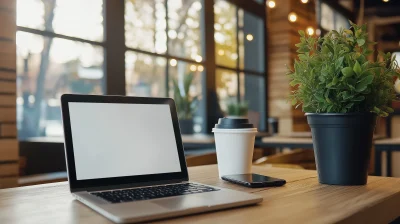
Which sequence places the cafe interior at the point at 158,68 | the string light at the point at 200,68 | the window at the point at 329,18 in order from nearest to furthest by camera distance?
1. the cafe interior at the point at 158,68
2. the string light at the point at 200,68
3. the window at the point at 329,18

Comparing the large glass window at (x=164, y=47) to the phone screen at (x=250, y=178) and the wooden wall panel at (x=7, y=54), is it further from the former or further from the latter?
the phone screen at (x=250, y=178)

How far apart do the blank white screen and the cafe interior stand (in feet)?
0.59

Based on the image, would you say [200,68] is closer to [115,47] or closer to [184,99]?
[184,99]

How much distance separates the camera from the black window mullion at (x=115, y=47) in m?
3.40

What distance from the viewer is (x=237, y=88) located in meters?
5.36

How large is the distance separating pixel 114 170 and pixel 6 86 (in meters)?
1.69

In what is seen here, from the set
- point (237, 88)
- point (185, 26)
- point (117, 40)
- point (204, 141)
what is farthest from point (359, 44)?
point (237, 88)

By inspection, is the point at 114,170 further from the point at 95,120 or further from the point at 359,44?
the point at 359,44

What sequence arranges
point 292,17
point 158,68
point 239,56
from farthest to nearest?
point 292,17, point 239,56, point 158,68

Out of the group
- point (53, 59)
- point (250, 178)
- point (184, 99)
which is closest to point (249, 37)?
point (184, 99)

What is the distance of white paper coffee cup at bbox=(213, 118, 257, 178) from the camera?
1.23 meters

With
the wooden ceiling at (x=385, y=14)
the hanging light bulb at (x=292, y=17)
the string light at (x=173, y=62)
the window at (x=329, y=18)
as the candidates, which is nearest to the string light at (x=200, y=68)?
the string light at (x=173, y=62)

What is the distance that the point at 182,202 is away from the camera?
0.83m

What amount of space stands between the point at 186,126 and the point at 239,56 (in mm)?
1560
